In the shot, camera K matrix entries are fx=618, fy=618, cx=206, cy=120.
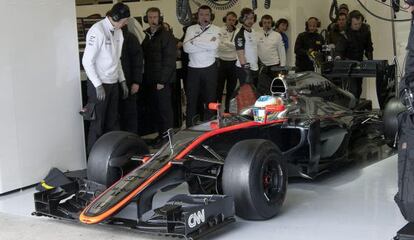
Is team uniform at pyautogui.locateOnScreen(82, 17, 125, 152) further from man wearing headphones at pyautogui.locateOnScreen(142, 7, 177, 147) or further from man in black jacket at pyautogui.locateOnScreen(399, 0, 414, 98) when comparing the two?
man in black jacket at pyautogui.locateOnScreen(399, 0, 414, 98)

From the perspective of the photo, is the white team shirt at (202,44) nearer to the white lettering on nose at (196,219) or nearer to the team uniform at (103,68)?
the team uniform at (103,68)

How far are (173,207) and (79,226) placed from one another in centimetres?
105

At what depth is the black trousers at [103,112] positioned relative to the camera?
6.74 m

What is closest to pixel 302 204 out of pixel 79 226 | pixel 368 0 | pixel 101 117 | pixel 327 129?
pixel 327 129

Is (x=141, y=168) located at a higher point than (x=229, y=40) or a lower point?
lower

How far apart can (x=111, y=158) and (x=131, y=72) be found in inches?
104

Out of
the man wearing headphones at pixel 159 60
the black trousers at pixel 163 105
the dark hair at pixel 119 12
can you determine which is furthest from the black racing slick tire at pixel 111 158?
the black trousers at pixel 163 105

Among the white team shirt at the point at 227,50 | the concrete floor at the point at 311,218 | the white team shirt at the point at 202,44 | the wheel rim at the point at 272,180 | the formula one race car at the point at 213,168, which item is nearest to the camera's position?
the formula one race car at the point at 213,168

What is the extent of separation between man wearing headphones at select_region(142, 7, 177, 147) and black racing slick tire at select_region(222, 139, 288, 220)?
3.43 meters

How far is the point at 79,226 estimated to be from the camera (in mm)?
4918

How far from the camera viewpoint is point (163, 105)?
8.45 meters

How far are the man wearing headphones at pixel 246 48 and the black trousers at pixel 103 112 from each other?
2367 millimetres

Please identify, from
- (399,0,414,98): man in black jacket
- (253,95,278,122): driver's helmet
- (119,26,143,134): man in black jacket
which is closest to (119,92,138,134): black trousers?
(119,26,143,134): man in black jacket

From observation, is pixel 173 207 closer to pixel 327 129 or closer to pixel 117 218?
pixel 117 218
